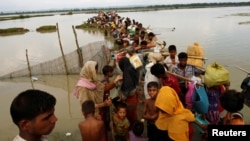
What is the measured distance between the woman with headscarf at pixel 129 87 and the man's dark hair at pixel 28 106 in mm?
2657

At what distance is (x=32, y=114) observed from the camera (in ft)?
4.96

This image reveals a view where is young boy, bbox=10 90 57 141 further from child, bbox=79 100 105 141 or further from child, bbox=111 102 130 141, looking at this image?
child, bbox=111 102 130 141

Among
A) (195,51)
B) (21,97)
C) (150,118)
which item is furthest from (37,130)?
(195,51)

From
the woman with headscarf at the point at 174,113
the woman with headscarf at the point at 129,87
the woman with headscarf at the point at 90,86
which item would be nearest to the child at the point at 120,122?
the woman with headscarf at the point at 90,86

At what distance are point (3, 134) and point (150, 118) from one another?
3714 mm

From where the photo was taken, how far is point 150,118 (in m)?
3.76

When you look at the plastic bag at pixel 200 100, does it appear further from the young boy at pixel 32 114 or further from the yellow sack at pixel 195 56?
the young boy at pixel 32 114

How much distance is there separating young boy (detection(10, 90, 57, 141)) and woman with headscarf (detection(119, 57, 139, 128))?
2593mm

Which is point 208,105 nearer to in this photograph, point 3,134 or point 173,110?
point 173,110

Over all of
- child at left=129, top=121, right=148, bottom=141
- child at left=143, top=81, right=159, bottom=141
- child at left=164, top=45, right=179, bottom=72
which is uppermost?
child at left=164, top=45, right=179, bottom=72

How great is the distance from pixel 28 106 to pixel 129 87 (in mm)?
2783

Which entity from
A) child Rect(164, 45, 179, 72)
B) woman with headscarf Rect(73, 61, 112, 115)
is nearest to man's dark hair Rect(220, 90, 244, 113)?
→ woman with headscarf Rect(73, 61, 112, 115)

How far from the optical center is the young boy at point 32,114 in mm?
1496

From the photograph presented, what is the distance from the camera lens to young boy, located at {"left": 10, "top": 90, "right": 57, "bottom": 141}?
150 centimetres
